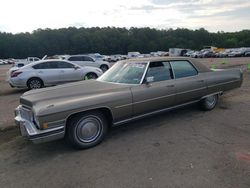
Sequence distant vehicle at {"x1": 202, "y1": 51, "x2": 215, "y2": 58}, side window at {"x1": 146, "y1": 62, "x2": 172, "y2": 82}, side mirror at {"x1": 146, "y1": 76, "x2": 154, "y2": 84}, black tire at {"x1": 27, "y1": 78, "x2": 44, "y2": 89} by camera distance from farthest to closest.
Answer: distant vehicle at {"x1": 202, "y1": 51, "x2": 215, "y2": 58} < black tire at {"x1": 27, "y1": 78, "x2": 44, "y2": 89} < side window at {"x1": 146, "y1": 62, "x2": 172, "y2": 82} < side mirror at {"x1": 146, "y1": 76, "x2": 154, "y2": 84}

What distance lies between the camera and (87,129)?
4.57 m

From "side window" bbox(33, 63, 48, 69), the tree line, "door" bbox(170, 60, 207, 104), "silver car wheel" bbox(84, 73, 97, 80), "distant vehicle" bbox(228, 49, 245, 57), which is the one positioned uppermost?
the tree line

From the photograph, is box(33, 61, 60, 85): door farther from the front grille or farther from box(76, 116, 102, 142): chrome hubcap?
box(76, 116, 102, 142): chrome hubcap

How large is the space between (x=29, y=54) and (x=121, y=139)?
83292mm

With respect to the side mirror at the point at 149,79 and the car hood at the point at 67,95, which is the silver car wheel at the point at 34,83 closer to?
the car hood at the point at 67,95

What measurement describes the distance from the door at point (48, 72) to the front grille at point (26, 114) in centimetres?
692

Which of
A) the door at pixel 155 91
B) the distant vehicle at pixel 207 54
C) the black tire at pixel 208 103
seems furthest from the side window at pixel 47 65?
the distant vehicle at pixel 207 54

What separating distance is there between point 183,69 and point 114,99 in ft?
7.21

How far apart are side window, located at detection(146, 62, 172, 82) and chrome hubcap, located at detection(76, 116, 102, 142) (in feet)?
4.99

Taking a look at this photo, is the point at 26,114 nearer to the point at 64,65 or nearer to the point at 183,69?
the point at 183,69

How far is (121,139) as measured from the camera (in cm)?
502

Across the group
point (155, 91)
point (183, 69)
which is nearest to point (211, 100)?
point (183, 69)

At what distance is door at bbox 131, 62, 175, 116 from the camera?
5.10 m

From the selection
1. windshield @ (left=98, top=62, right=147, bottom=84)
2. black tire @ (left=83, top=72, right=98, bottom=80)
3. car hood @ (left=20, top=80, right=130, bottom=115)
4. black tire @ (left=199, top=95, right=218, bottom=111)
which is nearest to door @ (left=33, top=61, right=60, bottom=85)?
black tire @ (left=83, top=72, right=98, bottom=80)
